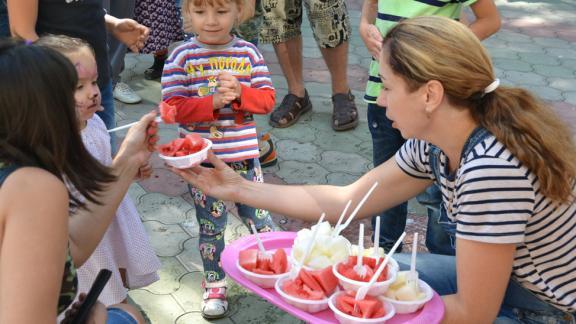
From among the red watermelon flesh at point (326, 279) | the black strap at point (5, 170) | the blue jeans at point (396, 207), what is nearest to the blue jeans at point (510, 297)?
the blue jeans at point (396, 207)

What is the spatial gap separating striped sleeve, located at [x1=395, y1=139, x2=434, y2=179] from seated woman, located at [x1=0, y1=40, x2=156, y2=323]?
3.92 ft

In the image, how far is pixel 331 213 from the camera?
2645 mm

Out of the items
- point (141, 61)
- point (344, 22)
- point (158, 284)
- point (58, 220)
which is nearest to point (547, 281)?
point (58, 220)

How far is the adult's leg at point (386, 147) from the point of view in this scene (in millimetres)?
3181

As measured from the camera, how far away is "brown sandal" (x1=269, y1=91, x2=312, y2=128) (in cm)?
505

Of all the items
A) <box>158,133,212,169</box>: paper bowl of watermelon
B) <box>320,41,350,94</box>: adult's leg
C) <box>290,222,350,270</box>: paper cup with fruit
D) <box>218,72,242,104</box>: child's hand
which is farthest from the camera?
<box>320,41,350,94</box>: adult's leg

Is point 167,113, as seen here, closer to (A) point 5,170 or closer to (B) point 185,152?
(B) point 185,152

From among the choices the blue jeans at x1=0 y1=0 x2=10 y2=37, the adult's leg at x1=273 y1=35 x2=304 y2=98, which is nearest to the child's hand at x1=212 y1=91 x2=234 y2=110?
the blue jeans at x1=0 y1=0 x2=10 y2=37

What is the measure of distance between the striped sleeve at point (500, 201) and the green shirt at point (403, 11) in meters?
1.03

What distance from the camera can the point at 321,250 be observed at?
2.19m

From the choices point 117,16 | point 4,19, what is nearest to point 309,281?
point 4,19

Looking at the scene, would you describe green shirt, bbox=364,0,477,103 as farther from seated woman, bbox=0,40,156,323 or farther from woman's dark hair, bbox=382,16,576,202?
seated woman, bbox=0,40,156,323

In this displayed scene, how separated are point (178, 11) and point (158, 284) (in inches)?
113

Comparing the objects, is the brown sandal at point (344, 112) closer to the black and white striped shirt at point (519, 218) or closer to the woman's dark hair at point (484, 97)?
the black and white striped shirt at point (519, 218)
